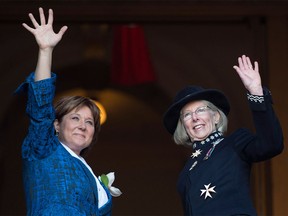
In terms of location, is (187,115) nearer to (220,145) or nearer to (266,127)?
(220,145)

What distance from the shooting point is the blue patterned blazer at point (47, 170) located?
4016 millimetres

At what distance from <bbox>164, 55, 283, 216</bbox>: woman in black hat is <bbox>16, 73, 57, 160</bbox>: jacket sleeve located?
2.09 feet

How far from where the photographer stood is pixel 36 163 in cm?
410

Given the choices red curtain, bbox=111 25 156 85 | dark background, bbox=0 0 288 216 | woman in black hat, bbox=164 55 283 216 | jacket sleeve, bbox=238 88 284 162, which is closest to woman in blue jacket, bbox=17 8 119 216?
woman in black hat, bbox=164 55 283 216

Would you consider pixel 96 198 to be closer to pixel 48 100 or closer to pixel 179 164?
pixel 48 100

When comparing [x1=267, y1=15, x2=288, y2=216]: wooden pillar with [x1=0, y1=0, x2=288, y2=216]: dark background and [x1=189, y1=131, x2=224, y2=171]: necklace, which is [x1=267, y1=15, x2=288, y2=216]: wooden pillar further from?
[x1=189, y1=131, x2=224, y2=171]: necklace

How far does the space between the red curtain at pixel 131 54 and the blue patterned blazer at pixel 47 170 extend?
398 cm

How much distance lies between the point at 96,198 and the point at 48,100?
552 millimetres

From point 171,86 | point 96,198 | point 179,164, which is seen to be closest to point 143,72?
point 171,86

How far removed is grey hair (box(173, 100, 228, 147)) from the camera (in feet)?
13.9

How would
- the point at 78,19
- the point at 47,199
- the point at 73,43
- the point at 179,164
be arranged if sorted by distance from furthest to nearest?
1. the point at 179,164
2. the point at 73,43
3. the point at 78,19
4. the point at 47,199

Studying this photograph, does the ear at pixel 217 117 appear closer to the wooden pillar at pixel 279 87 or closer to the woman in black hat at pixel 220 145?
the woman in black hat at pixel 220 145

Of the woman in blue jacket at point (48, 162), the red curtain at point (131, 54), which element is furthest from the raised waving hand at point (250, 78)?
the red curtain at point (131, 54)

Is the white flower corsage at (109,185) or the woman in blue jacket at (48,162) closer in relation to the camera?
the woman in blue jacket at (48,162)
